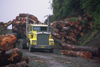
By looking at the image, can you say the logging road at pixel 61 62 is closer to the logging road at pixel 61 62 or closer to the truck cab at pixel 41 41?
the logging road at pixel 61 62

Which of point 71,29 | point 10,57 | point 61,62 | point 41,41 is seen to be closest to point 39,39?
→ point 41,41

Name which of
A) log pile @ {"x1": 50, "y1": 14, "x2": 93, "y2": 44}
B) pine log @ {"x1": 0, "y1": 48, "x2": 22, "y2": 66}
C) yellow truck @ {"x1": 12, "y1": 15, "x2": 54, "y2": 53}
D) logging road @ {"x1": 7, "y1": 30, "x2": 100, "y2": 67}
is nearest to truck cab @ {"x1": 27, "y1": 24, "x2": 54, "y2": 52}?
yellow truck @ {"x1": 12, "y1": 15, "x2": 54, "y2": 53}

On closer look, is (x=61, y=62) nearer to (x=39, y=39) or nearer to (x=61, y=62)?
(x=61, y=62)

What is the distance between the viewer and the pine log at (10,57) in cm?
558

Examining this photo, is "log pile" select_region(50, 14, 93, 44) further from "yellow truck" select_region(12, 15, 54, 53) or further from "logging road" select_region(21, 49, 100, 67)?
"logging road" select_region(21, 49, 100, 67)

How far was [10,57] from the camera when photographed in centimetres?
577

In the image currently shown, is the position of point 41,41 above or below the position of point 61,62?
above

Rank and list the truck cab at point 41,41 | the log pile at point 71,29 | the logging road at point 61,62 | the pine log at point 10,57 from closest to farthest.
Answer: the pine log at point 10,57 < the logging road at point 61,62 < the truck cab at point 41,41 < the log pile at point 71,29

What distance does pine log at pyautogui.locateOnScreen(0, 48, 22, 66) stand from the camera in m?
5.58

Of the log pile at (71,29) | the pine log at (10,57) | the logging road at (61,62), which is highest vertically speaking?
the log pile at (71,29)

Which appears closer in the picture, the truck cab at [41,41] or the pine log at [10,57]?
the pine log at [10,57]

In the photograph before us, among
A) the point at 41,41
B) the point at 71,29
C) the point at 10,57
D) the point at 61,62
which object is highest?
the point at 71,29

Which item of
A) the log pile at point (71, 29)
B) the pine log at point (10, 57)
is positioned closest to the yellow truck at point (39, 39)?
the log pile at point (71, 29)

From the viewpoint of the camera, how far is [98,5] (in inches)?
521
